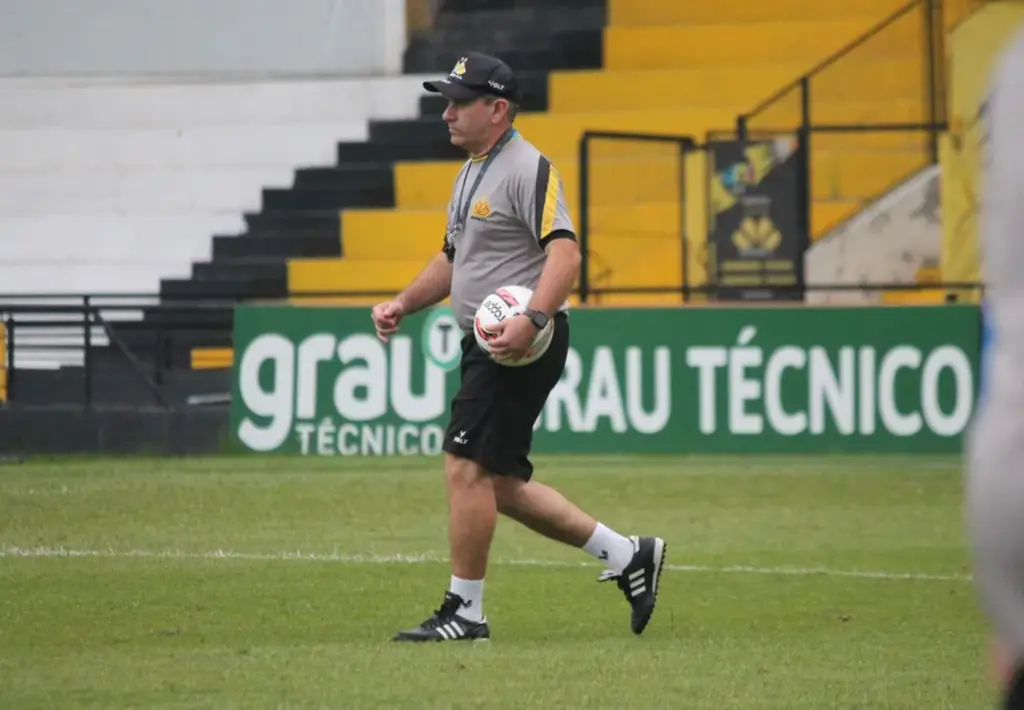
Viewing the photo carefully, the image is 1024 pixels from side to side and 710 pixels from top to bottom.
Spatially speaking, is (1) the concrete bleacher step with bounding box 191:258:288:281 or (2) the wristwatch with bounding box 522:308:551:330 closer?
(2) the wristwatch with bounding box 522:308:551:330

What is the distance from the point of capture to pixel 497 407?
23.8 feet

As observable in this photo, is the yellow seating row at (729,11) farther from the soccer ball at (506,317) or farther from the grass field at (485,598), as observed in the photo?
the soccer ball at (506,317)

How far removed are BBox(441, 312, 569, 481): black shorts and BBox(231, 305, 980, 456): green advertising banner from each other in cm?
927

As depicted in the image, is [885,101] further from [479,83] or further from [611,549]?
[479,83]

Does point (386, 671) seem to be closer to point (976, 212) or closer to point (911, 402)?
point (911, 402)

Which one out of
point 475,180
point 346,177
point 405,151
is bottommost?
point 475,180

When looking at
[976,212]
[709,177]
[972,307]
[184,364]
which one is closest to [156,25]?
[184,364]

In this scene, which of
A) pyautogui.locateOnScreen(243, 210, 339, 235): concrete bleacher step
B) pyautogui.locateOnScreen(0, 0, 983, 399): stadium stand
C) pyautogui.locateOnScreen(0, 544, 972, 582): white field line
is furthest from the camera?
pyautogui.locateOnScreen(243, 210, 339, 235): concrete bleacher step

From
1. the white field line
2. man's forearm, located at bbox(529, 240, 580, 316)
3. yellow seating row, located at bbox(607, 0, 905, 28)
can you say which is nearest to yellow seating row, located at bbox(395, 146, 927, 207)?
yellow seating row, located at bbox(607, 0, 905, 28)

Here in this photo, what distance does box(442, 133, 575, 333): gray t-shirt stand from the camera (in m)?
7.32

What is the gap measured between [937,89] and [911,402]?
5.47 metres

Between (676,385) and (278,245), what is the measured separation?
26.9 feet

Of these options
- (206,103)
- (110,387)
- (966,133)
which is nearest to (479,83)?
(110,387)

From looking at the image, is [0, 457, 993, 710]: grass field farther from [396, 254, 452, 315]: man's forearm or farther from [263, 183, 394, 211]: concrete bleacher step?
[263, 183, 394, 211]: concrete bleacher step
